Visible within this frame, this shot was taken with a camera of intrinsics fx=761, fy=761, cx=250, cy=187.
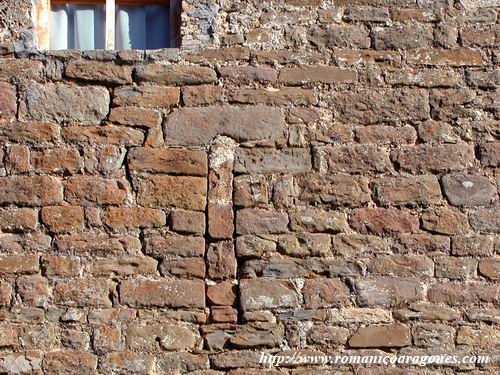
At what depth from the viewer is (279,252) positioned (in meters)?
3.50

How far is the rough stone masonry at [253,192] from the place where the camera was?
11.2 ft

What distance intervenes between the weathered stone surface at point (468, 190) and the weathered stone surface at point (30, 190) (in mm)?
1816

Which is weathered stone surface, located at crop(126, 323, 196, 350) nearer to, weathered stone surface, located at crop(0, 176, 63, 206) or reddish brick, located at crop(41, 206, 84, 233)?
reddish brick, located at crop(41, 206, 84, 233)

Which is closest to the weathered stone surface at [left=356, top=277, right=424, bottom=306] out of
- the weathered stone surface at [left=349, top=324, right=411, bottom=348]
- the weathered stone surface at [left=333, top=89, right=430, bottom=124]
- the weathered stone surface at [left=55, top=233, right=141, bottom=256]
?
the weathered stone surface at [left=349, top=324, right=411, bottom=348]

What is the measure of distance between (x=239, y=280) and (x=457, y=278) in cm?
101

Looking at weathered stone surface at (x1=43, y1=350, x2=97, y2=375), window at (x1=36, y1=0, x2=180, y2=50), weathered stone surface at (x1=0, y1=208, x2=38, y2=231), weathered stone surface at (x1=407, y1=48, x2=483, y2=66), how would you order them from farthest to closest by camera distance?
window at (x1=36, y1=0, x2=180, y2=50)
weathered stone surface at (x1=407, y1=48, x2=483, y2=66)
weathered stone surface at (x1=0, y1=208, x2=38, y2=231)
weathered stone surface at (x1=43, y1=350, x2=97, y2=375)

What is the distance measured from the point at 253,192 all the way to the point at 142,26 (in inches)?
43.2

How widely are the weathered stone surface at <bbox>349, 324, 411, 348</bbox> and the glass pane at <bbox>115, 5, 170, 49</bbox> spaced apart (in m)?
1.74

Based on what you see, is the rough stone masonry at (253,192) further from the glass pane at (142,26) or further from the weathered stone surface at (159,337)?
the glass pane at (142,26)

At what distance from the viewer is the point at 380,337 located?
3449mm

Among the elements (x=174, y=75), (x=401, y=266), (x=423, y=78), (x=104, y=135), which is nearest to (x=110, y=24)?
(x=174, y=75)

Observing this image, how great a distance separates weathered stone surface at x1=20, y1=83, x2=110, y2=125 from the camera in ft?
11.8

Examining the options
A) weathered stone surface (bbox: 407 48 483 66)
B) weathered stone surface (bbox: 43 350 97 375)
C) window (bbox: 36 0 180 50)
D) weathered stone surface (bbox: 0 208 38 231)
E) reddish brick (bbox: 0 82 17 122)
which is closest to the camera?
weathered stone surface (bbox: 43 350 97 375)

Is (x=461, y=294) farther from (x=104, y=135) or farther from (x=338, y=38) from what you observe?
(x=104, y=135)
